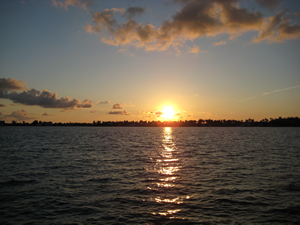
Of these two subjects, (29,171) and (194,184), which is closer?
(194,184)

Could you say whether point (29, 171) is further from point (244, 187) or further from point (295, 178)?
point (295, 178)

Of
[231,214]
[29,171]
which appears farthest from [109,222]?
[29,171]

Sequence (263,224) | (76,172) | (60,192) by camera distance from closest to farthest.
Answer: (263,224) → (60,192) → (76,172)

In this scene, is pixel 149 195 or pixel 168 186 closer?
pixel 149 195

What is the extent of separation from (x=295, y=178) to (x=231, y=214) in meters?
14.8

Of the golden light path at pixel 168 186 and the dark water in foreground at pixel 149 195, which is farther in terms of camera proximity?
the golden light path at pixel 168 186

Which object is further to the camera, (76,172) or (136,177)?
(76,172)

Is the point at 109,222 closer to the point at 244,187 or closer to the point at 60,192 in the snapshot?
the point at 60,192

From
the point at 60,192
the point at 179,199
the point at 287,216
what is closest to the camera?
the point at 287,216

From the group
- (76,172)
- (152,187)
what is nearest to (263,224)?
(152,187)

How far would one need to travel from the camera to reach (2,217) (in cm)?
1392

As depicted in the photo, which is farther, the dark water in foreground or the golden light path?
the golden light path

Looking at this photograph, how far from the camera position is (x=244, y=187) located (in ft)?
66.5

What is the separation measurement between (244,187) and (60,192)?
17894 mm
